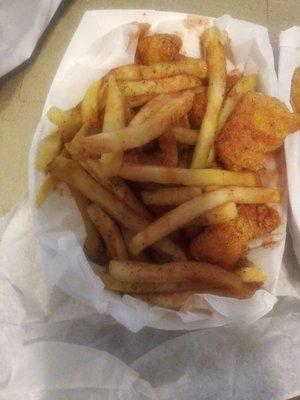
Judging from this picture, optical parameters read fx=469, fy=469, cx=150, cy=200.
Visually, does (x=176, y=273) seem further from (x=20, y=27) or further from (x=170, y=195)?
(x=20, y=27)

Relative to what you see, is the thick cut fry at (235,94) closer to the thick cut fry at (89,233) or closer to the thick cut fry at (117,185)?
the thick cut fry at (117,185)

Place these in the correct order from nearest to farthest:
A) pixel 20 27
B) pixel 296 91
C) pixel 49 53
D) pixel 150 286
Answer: pixel 150 286
pixel 296 91
pixel 20 27
pixel 49 53

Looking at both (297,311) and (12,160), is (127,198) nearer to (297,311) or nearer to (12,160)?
(297,311)

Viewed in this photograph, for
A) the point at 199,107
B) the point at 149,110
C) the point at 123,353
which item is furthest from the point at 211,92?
the point at 123,353

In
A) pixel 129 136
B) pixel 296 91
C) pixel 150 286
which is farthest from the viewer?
pixel 296 91

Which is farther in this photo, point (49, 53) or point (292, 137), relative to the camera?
point (49, 53)

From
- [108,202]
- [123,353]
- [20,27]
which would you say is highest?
[20,27]
